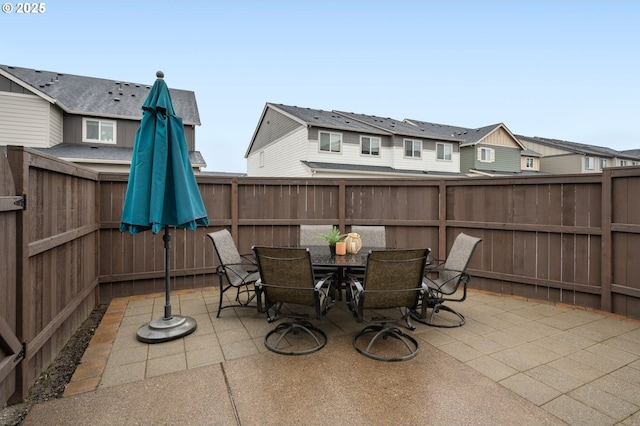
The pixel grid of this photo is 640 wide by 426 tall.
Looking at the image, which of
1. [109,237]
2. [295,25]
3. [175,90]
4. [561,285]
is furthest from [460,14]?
[175,90]

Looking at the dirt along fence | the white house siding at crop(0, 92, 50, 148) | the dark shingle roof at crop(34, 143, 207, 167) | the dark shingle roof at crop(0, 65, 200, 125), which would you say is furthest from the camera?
the dark shingle roof at crop(0, 65, 200, 125)

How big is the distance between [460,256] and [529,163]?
2591cm

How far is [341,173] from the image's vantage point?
45.3 ft

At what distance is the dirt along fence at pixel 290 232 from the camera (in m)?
2.27

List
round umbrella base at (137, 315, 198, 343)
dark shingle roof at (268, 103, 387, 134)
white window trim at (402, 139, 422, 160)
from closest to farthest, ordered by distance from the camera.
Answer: round umbrella base at (137, 315, 198, 343) < dark shingle roof at (268, 103, 387, 134) < white window trim at (402, 139, 422, 160)

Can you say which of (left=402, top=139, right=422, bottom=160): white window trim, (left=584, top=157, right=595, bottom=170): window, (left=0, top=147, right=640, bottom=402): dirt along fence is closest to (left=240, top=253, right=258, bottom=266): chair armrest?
A: (left=0, top=147, right=640, bottom=402): dirt along fence

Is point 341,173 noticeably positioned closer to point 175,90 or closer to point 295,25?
point 295,25

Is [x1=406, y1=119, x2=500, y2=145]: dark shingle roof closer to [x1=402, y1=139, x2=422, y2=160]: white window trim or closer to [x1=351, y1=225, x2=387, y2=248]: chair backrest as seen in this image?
[x1=402, y1=139, x2=422, y2=160]: white window trim

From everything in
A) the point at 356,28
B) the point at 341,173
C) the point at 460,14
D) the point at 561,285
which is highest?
the point at 356,28

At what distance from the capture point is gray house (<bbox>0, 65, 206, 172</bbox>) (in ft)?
33.8

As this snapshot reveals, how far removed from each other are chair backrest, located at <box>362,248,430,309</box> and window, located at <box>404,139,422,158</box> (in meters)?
14.2

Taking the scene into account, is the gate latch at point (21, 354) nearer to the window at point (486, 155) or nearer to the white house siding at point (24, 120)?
the white house siding at point (24, 120)

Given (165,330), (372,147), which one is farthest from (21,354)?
(372,147)

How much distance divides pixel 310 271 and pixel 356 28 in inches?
424
